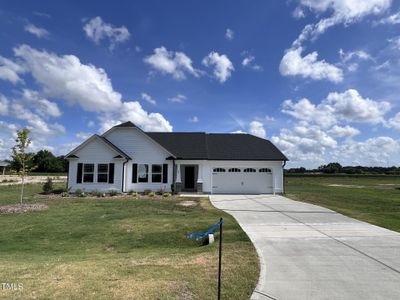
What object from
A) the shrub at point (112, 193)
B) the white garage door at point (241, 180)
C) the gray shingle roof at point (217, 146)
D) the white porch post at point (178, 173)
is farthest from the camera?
the gray shingle roof at point (217, 146)

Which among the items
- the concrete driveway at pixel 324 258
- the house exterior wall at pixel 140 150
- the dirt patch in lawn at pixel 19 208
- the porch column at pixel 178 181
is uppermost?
the house exterior wall at pixel 140 150

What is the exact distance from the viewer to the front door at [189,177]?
26.5 meters

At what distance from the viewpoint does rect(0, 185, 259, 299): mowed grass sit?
16.0ft

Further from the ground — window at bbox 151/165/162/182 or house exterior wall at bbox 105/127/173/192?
house exterior wall at bbox 105/127/173/192

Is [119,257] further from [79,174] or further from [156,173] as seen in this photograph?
[79,174]

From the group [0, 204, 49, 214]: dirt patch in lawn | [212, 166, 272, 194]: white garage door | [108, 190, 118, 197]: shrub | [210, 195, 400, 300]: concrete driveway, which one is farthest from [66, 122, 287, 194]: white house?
[210, 195, 400, 300]: concrete driveway

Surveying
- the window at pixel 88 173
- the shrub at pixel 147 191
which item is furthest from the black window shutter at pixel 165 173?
the window at pixel 88 173

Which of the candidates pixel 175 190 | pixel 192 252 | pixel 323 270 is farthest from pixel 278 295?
pixel 175 190

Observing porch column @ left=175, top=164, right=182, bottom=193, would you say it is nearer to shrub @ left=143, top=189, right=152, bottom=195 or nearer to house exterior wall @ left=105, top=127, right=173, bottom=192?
house exterior wall @ left=105, top=127, right=173, bottom=192

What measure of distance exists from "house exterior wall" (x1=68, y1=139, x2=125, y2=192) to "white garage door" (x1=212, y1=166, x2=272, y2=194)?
24.7 ft

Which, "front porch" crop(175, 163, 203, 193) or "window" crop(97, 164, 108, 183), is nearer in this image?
"window" crop(97, 164, 108, 183)

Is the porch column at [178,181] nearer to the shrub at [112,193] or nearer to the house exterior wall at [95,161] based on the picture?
the house exterior wall at [95,161]

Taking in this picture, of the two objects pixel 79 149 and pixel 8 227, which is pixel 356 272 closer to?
pixel 8 227

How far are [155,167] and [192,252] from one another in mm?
16360
